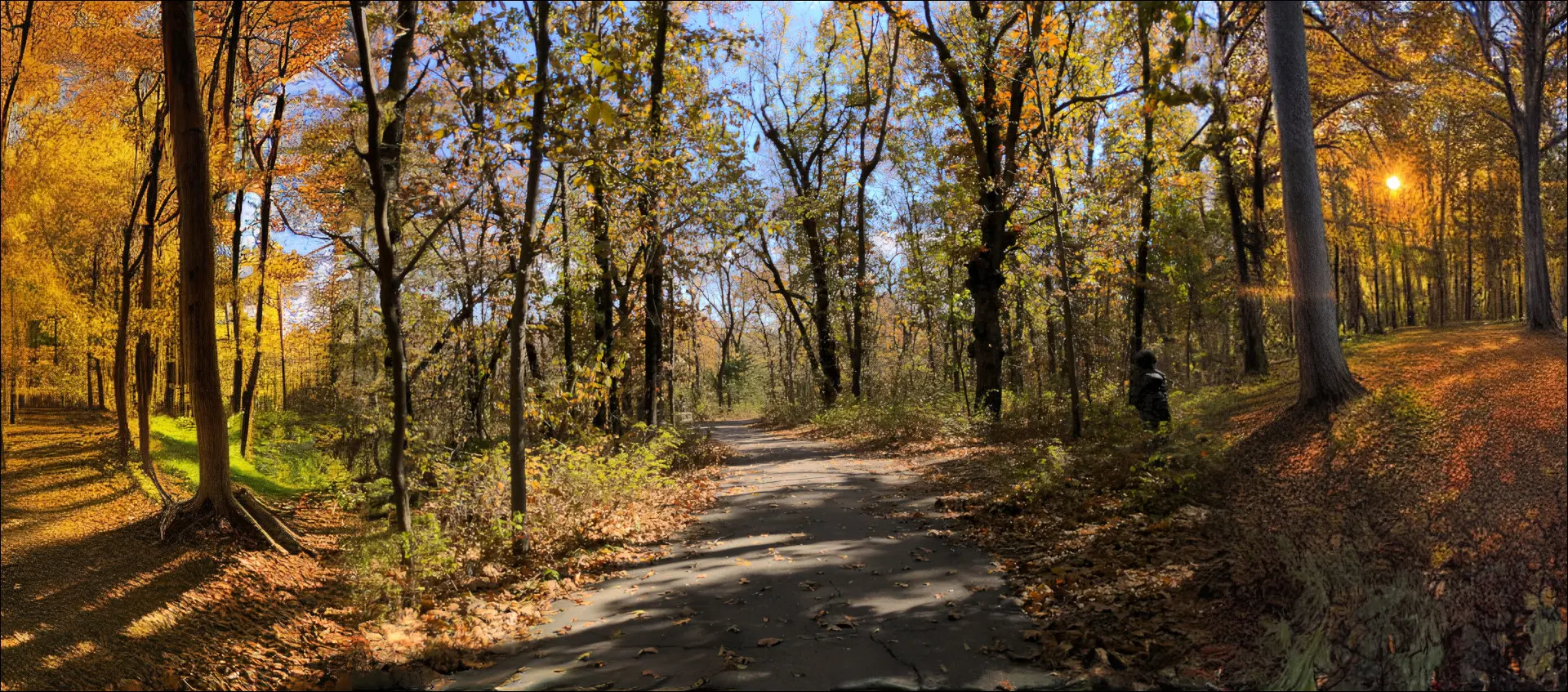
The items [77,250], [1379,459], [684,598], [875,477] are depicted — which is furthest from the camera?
[77,250]

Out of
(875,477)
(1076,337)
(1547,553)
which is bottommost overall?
(875,477)

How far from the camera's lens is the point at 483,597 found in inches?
235

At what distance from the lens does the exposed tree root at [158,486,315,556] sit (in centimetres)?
596

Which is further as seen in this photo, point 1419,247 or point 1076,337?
point 1419,247

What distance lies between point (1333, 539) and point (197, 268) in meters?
8.81

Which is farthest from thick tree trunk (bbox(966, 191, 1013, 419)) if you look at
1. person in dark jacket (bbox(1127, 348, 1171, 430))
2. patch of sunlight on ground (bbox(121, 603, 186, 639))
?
patch of sunlight on ground (bbox(121, 603, 186, 639))

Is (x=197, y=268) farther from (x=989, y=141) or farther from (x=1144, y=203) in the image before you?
(x=1144, y=203)

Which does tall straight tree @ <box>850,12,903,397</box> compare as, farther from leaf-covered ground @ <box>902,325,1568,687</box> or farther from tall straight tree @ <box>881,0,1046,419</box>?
leaf-covered ground @ <box>902,325,1568,687</box>

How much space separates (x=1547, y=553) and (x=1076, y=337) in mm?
13535

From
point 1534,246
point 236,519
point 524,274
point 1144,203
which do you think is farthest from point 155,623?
point 1534,246

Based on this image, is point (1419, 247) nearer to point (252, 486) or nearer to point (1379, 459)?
point (1379, 459)

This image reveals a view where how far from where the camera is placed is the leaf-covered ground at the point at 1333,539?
3422 mm

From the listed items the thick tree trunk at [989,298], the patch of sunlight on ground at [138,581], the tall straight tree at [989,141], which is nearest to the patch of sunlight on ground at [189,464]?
the patch of sunlight on ground at [138,581]

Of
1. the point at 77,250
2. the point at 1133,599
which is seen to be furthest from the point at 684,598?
the point at 77,250
